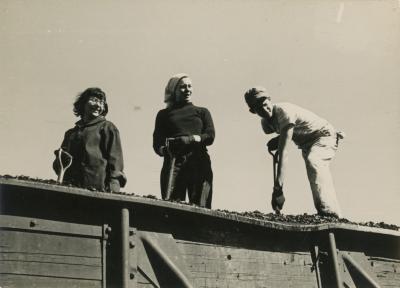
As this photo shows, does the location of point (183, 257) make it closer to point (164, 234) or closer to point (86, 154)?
point (164, 234)

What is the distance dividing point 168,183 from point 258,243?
4.51 feet

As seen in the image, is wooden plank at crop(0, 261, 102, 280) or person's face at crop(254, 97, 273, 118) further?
person's face at crop(254, 97, 273, 118)

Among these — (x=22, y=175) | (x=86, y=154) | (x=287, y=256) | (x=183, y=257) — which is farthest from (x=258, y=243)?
(x=22, y=175)

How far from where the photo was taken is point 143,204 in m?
4.52

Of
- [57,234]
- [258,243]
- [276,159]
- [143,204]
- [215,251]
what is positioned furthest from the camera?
[276,159]

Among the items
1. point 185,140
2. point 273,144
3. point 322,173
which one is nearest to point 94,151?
point 185,140

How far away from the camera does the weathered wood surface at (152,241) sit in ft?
13.0

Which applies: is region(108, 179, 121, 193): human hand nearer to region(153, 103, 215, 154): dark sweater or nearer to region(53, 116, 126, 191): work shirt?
region(53, 116, 126, 191): work shirt

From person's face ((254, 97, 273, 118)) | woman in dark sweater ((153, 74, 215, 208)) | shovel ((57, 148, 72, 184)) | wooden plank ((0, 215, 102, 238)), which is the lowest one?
wooden plank ((0, 215, 102, 238))

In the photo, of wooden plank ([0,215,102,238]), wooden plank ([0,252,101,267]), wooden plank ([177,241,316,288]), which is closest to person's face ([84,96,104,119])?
wooden plank ([0,215,102,238])

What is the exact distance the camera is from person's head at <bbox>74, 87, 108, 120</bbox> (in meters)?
5.70

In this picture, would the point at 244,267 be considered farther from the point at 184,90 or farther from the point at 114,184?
the point at 184,90

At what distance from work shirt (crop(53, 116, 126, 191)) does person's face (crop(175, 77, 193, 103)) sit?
50.3 inches

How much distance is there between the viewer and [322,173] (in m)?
6.92
